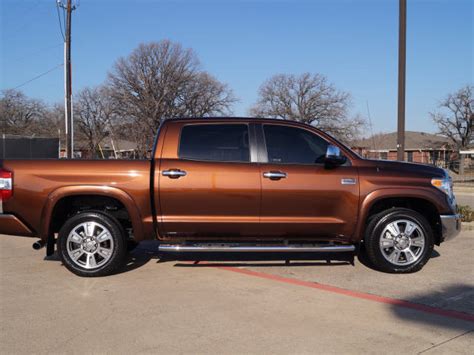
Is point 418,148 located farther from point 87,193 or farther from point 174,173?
point 87,193

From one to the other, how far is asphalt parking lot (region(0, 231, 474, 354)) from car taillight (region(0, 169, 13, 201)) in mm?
1026

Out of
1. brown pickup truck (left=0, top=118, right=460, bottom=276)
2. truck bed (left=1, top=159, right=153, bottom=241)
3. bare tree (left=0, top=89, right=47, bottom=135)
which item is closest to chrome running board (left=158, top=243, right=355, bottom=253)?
brown pickup truck (left=0, top=118, right=460, bottom=276)

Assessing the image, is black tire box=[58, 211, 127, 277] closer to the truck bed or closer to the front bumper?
the truck bed

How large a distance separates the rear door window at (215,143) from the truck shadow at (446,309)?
2435 millimetres

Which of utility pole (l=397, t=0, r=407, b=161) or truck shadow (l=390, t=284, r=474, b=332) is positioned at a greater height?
utility pole (l=397, t=0, r=407, b=161)

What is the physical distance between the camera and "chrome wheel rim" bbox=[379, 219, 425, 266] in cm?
579

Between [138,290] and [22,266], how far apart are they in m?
2.14

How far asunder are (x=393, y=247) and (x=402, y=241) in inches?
5.1

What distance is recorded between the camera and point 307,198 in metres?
5.62

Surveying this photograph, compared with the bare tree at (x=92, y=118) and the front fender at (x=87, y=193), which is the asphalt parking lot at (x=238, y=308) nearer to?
the front fender at (x=87, y=193)

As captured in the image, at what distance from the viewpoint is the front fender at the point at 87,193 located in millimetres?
5523

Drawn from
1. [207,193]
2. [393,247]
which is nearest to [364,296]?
[393,247]

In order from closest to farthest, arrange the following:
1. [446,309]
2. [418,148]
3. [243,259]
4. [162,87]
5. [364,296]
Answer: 1. [446,309]
2. [364,296]
3. [243,259]
4. [162,87]
5. [418,148]

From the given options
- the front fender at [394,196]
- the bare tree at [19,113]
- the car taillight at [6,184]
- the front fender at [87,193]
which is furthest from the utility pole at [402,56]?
the bare tree at [19,113]
